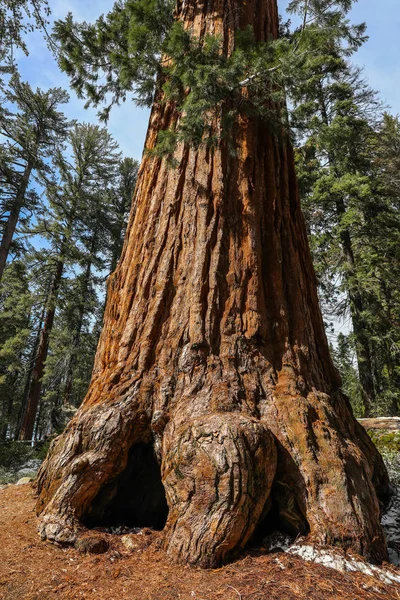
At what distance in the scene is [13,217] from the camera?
14.8m

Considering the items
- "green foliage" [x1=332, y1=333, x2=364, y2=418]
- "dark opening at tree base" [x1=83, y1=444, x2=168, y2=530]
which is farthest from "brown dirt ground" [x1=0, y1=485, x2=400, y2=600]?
"green foliage" [x1=332, y1=333, x2=364, y2=418]

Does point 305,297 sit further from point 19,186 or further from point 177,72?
point 19,186

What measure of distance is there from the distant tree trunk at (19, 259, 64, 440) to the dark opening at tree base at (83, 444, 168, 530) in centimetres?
1086

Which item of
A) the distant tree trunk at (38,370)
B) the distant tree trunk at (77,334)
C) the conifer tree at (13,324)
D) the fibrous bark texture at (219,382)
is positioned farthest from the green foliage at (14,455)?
the fibrous bark texture at (219,382)

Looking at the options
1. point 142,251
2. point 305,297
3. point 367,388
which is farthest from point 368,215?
point 142,251

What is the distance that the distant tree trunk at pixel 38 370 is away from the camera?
520 inches

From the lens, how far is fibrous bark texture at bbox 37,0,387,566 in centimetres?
263

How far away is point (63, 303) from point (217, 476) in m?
13.0

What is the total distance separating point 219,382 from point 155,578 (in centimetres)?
144

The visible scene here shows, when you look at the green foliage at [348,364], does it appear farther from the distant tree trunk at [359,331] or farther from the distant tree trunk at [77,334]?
the distant tree trunk at [77,334]

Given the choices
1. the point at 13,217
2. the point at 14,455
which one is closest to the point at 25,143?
the point at 13,217

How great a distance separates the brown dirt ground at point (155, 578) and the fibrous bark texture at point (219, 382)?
0.14m

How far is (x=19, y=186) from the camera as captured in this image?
14945mm

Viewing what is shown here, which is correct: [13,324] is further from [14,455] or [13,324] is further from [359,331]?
[359,331]
